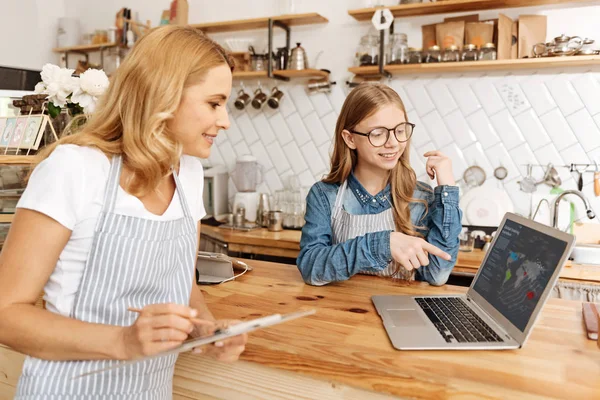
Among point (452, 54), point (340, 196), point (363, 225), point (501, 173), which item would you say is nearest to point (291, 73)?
point (452, 54)

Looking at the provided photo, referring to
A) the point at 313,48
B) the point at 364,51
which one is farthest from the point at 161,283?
the point at 313,48

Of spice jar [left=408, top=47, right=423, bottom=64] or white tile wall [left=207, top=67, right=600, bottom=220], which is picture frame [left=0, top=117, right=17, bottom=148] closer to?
white tile wall [left=207, top=67, right=600, bottom=220]

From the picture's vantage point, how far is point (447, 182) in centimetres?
178

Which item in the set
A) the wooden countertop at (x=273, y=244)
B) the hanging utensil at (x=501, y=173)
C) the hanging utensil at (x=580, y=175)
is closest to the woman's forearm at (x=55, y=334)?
the wooden countertop at (x=273, y=244)

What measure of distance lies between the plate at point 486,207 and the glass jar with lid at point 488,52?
30.3 inches

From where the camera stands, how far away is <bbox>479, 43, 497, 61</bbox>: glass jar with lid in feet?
9.89

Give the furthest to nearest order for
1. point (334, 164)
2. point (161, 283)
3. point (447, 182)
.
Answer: point (334, 164) → point (447, 182) → point (161, 283)

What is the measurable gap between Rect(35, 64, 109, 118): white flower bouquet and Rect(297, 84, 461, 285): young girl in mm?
809

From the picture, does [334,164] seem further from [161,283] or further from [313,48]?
[313,48]

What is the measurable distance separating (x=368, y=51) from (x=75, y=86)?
6.79 ft

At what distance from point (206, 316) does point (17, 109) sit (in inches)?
52.5

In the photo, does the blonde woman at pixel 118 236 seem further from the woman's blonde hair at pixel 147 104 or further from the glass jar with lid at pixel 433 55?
the glass jar with lid at pixel 433 55

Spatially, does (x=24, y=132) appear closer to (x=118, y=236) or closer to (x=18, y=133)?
(x=18, y=133)

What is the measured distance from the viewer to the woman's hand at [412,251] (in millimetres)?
1396
